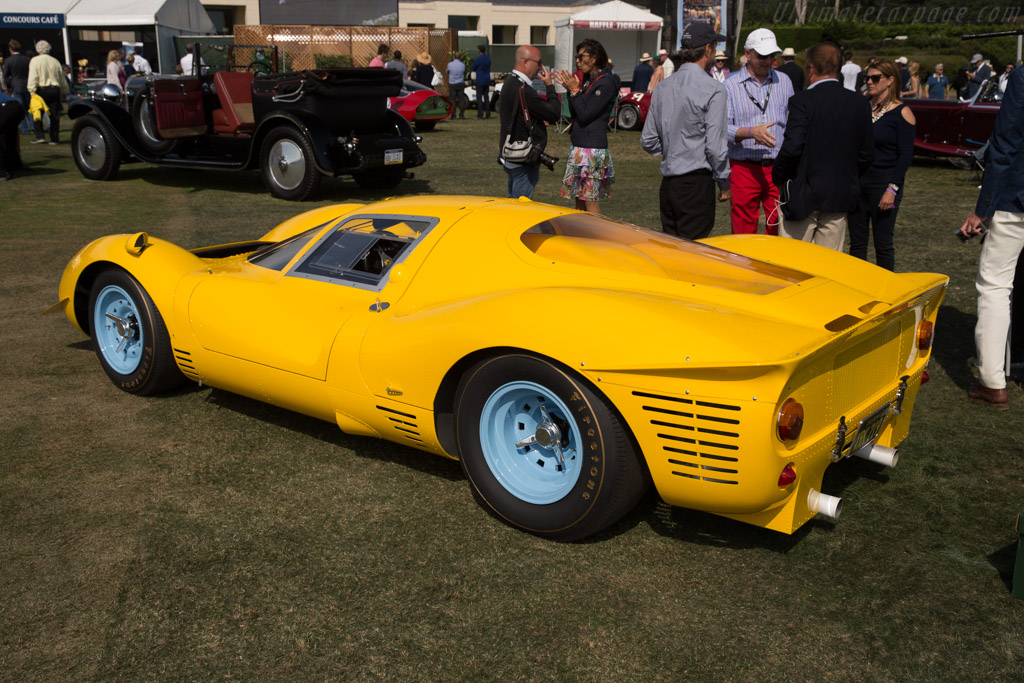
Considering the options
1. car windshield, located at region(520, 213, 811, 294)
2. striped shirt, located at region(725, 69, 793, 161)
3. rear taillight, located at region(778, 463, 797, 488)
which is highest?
striped shirt, located at region(725, 69, 793, 161)

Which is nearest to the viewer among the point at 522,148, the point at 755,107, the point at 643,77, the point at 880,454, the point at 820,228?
the point at 880,454

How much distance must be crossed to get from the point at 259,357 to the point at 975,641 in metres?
3.07

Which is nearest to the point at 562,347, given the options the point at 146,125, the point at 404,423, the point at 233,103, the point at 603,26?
the point at 404,423

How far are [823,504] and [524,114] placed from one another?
15.7 ft

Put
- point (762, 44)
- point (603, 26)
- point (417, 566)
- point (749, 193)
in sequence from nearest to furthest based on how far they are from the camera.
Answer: point (417, 566) < point (762, 44) < point (749, 193) < point (603, 26)

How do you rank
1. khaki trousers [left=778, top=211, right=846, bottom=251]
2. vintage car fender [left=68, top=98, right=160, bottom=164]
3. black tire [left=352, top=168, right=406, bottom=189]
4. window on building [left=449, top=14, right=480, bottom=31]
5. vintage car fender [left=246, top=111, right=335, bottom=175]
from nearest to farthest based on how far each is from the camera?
1. khaki trousers [left=778, top=211, right=846, bottom=251]
2. vintage car fender [left=246, top=111, right=335, bottom=175]
3. black tire [left=352, top=168, right=406, bottom=189]
4. vintage car fender [left=68, top=98, right=160, bottom=164]
5. window on building [left=449, top=14, right=480, bottom=31]

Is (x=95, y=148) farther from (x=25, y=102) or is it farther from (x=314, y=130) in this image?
(x=25, y=102)

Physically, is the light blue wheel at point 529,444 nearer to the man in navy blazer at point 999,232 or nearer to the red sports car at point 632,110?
the man in navy blazer at point 999,232

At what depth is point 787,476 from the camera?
3.00 meters

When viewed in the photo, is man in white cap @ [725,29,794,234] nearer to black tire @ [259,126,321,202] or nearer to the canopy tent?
black tire @ [259,126,321,202]

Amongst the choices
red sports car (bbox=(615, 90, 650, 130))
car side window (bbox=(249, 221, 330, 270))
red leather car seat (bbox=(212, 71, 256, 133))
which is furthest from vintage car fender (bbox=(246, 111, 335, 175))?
red sports car (bbox=(615, 90, 650, 130))

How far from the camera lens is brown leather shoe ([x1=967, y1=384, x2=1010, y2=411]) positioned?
484 cm

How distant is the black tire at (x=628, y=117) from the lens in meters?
19.4

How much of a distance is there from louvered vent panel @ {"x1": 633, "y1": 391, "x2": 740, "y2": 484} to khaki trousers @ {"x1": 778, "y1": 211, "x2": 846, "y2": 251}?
9.99 ft
